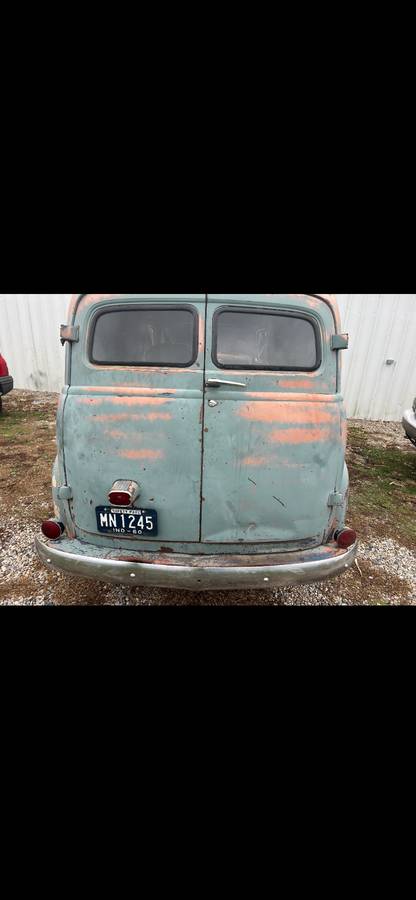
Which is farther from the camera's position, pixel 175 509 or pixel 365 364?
pixel 365 364

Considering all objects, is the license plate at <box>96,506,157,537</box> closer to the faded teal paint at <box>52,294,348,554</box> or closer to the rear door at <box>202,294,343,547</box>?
the faded teal paint at <box>52,294,348,554</box>

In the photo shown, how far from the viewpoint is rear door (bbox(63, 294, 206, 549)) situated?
2.01 m

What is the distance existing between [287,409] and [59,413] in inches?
56.1

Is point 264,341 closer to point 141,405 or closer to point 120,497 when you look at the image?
point 141,405

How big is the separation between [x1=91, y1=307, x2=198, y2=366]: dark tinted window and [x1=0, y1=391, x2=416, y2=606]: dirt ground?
5.78ft

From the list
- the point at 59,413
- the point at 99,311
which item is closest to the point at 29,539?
the point at 59,413

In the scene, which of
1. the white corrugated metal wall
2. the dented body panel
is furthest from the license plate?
the white corrugated metal wall

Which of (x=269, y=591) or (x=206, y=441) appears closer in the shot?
(x=206, y=441)

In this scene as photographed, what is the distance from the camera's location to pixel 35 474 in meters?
4.52

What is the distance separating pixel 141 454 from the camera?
2041mm

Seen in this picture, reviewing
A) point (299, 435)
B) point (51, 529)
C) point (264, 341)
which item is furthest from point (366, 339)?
point (51, 529)

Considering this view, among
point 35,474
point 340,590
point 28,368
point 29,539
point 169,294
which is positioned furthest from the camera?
point 28,368

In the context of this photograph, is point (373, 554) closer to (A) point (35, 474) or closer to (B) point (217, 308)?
(B) point (217, 308)

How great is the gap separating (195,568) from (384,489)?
3635 mm
